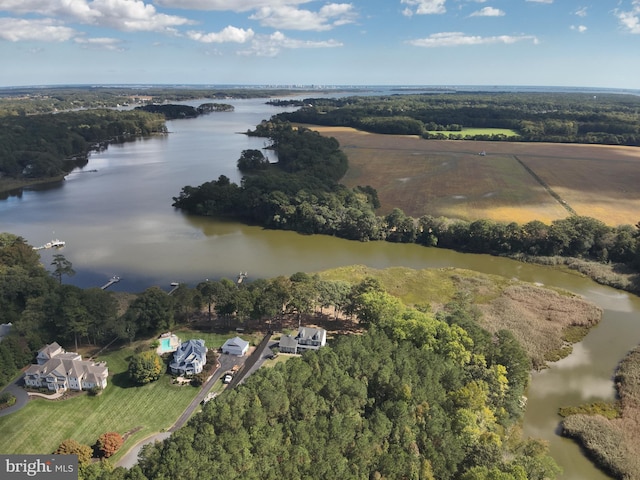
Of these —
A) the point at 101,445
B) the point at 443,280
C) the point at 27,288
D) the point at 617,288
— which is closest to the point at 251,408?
the point at 101,445

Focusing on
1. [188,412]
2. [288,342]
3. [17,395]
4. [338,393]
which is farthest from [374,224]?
[17,395]

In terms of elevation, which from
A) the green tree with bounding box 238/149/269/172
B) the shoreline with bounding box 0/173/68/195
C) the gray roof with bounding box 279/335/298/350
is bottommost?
the gray roof with bounding box 279/335/298/350

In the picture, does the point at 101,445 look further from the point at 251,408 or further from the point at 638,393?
the point at 638,393

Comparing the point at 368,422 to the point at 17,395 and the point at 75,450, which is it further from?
the point at 17,395

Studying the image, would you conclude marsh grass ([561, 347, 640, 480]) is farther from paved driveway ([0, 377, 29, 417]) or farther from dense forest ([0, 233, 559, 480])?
paved driveway ([0, 377, 29, 417])

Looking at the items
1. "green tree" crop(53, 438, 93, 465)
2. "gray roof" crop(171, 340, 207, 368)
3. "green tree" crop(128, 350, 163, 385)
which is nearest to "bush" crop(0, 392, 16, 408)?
"green tree" crop(53, 438, 93, 465)

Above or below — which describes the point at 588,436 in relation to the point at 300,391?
below
